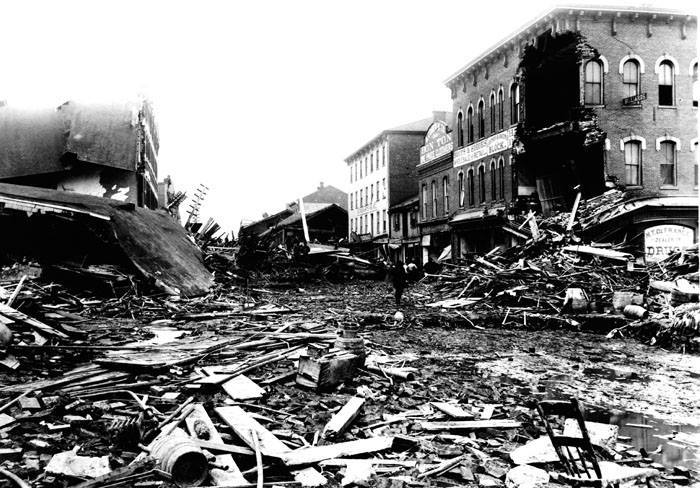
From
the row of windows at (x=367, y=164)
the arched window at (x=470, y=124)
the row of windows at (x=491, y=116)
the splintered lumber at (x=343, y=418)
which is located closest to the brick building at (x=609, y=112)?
the row of windows at (x=491, y=116)

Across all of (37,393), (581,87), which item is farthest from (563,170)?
(37,393)

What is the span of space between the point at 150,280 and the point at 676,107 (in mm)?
24891

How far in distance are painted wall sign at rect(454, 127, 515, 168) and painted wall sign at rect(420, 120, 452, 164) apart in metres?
1.99

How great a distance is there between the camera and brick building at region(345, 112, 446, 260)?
53125 mm

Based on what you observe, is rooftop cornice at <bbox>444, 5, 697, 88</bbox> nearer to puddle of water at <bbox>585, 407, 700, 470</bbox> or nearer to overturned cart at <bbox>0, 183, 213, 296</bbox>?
overturned cart at <bbox>0, 183, 213, 296</bbox>

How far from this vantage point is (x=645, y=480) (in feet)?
14.9

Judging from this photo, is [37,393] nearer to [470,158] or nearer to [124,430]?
[124,430]

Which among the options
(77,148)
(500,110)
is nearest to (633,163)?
(500,110)

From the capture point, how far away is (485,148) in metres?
34.0

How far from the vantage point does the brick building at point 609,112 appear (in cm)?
2603

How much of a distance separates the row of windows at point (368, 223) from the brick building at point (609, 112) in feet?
83.4

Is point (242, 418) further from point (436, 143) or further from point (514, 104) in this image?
point (436, 143)

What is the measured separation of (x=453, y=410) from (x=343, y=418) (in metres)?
1.35

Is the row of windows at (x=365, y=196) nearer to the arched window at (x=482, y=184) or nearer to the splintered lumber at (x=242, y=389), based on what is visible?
the arched window at (x=482, y=184)
